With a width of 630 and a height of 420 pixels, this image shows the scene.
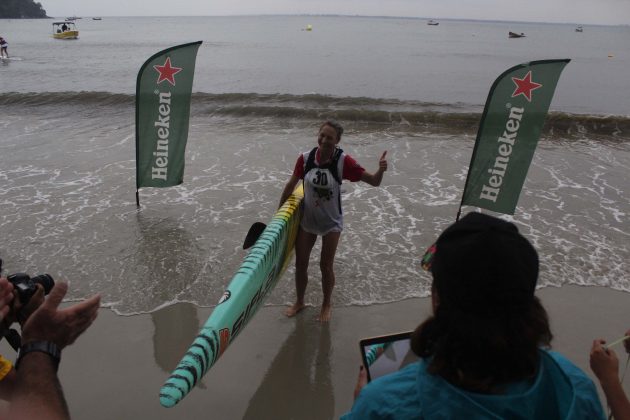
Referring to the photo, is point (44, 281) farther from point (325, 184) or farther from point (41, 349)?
point (325, 184)

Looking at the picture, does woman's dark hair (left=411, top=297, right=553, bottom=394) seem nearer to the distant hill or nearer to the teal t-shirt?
the teal t-shirt

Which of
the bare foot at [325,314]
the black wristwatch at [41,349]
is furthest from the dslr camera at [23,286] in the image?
the bare foot at [325,314]

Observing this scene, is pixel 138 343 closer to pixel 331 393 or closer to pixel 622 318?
pixel 331 393

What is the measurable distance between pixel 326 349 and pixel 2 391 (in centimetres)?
286

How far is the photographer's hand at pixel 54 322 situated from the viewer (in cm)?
175

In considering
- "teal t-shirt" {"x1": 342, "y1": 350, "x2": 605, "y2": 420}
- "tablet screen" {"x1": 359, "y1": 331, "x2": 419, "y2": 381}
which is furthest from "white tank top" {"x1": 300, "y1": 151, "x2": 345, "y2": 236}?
"teal t-shirt" {"x1": 342, "y1": 350, "x2": 605, "y2": 420}

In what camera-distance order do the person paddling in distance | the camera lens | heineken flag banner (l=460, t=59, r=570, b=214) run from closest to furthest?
the camera lens → the person paddling in distance → heineken flag banner (l=460, t=59, r=570, b=214)

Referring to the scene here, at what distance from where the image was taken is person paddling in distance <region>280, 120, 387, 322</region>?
4.09 meters

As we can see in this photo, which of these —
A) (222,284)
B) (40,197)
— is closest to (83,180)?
(40,197)

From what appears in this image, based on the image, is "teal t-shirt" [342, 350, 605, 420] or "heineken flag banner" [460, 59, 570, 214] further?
"heineken flag banner" [460, 59, 570, 214]

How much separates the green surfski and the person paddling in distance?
6.7 inches

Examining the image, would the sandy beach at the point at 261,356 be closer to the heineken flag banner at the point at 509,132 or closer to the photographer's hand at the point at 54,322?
the heineken flag banner at the point at 509,132

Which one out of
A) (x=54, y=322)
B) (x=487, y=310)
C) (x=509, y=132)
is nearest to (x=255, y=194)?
(x=509, y=132)

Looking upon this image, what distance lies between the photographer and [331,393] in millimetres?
3664
